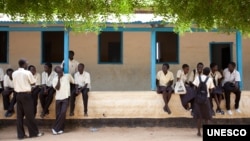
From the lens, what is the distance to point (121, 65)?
12648 mm

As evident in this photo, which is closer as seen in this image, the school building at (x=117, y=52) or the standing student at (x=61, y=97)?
the standing student at (x=61, y=97)

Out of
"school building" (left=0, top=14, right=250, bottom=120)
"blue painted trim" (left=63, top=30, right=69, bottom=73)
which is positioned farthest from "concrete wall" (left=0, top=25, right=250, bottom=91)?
"blue painted trim" (left=63, top=30, right=69, bottom=73)

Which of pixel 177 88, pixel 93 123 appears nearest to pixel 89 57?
pixel 93 123

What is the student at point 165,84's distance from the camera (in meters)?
10.3

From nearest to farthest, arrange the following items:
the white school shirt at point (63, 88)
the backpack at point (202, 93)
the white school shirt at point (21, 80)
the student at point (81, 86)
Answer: the backpack at point (202, 93), the white school shirt at point (21, 80), the white school shirt at point (63, 88), the student at point (81, 86)

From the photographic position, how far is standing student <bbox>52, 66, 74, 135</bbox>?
31.9 feet

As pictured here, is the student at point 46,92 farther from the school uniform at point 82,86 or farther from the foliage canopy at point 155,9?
the foliage canopy at point 155,9

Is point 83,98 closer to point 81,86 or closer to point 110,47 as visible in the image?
point 81,86

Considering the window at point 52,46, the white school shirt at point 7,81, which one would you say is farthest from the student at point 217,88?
the white school shirt at point 7,81

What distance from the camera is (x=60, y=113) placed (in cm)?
984

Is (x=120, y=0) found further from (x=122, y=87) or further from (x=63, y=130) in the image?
(x=122, y=87)

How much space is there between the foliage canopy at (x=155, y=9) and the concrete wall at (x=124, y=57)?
5785 millimetres

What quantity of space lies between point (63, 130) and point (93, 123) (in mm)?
929

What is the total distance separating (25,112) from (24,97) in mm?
366
